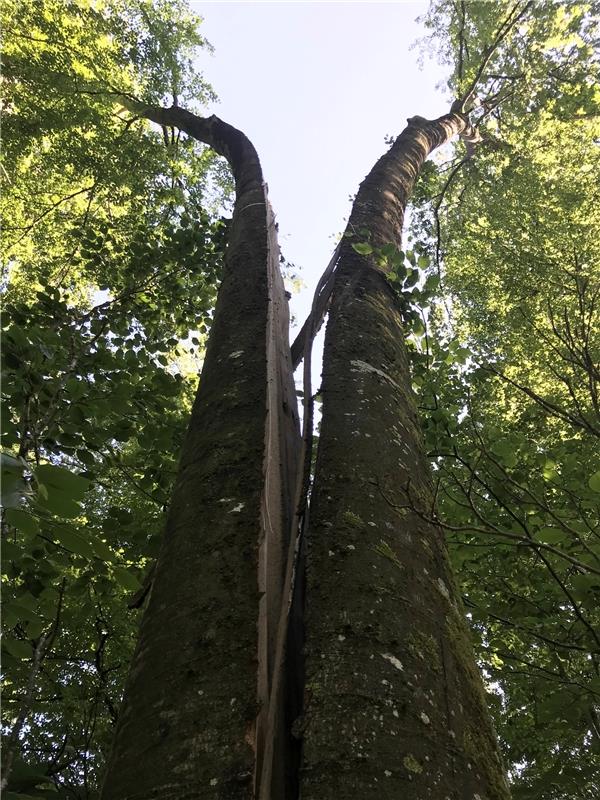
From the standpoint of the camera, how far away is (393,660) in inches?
45.1

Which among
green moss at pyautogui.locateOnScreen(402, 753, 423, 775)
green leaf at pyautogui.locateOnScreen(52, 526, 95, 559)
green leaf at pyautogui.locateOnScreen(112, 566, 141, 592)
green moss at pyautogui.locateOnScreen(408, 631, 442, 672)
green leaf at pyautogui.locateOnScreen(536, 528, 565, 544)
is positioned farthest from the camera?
green leaf at pyautogui.locateOnScreen(536, 528, 565, 544)

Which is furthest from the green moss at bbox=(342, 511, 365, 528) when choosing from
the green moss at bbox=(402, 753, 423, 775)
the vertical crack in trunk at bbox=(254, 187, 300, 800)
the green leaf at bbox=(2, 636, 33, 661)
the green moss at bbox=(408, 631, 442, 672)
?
the green leaf at bbox=(2, 636, 33, 661)

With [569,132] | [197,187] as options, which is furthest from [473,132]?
[197,187]

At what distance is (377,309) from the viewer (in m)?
2.61

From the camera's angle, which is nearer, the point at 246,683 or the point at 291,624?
the point at 246,683

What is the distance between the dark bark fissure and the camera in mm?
992

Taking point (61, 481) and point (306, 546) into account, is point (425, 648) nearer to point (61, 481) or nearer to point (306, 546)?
point (306, 546)

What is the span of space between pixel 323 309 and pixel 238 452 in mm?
1353

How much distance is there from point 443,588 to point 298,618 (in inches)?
15.6

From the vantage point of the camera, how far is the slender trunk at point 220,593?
1000 mm

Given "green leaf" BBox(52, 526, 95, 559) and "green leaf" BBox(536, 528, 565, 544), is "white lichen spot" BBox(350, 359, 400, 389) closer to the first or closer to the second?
"green leaf" BBox(536, 528, 565, 544)

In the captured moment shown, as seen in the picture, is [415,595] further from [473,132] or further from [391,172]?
[473,132]

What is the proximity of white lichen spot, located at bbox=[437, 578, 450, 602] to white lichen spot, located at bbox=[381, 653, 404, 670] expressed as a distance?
348mm

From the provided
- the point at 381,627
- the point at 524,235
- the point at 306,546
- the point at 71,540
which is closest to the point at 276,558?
the point at 306,546
